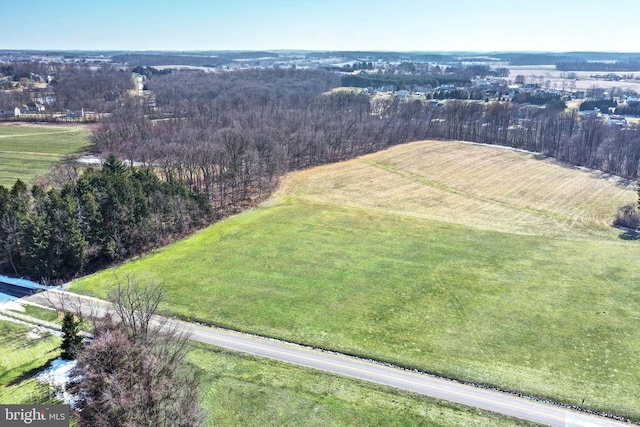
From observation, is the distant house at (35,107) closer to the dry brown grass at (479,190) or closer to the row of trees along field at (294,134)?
the row of trees along field at (294,134)

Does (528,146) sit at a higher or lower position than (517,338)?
higher

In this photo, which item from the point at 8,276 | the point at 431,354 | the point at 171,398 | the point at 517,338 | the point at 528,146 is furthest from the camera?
the point at 528,146

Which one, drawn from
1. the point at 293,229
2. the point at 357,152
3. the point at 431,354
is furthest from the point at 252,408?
the point at 357,152

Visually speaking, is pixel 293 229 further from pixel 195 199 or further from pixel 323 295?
pixel 323 295

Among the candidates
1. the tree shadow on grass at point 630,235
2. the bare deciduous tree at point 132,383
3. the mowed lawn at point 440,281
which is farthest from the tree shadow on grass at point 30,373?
the tree shadow on grass at point 630,235

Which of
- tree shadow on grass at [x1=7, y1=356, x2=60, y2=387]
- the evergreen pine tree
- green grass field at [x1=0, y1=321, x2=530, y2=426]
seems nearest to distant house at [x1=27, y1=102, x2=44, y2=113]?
green grass field at [x1=0, y1=321, x2=530, y2=426]

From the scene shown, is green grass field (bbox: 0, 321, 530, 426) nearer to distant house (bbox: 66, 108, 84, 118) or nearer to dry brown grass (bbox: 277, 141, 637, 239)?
A: dry brown grass (bbox: 277, 141, 637, 239)
